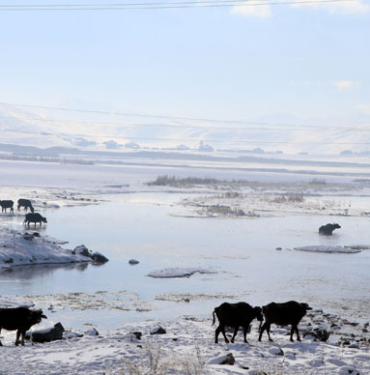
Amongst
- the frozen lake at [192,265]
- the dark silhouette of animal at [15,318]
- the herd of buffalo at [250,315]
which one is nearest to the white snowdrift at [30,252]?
the frozen lake at [192,265]

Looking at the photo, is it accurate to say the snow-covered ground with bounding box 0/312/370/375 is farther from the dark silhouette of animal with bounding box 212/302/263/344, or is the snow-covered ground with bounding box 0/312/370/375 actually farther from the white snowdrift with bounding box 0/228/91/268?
the white snowdrift with bounding box 0/228/91/268

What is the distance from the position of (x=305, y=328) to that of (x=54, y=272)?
10184mm

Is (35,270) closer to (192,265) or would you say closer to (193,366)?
(192,265)

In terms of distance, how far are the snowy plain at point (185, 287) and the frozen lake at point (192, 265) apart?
2.1 inches

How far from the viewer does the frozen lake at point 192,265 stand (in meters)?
16.8

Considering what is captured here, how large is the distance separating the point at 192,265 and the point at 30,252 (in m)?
5.93

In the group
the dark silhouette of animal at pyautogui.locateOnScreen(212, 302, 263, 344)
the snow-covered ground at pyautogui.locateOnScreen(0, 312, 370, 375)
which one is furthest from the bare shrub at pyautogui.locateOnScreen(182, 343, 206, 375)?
the dark silhouette of animal at pyautogui.locateOnScreen(212, 302, 263, 344)

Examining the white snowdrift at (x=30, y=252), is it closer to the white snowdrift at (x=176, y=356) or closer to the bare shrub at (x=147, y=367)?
the white snowdrift at (x=176, y=356)

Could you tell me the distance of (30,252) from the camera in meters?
22.6

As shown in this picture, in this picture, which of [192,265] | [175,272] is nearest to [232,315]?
[175,272]

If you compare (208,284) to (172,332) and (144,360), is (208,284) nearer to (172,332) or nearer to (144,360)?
(172,332)

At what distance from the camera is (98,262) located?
22.8 meters

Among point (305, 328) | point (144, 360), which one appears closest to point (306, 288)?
point (305, 328)

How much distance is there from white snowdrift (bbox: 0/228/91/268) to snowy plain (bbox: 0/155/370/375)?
59 centimetres
